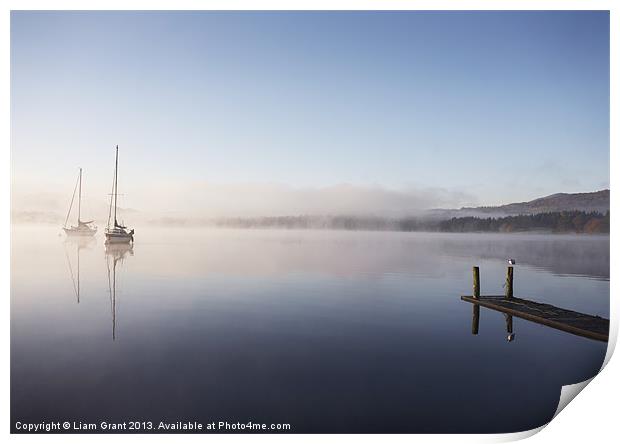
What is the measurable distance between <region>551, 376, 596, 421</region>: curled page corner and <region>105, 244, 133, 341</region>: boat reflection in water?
5881mm

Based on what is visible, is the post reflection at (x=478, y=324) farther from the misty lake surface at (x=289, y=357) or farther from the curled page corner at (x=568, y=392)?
the curled page corner at (x=568, y=392)

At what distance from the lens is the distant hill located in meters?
6.35

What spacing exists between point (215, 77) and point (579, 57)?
4842 mm

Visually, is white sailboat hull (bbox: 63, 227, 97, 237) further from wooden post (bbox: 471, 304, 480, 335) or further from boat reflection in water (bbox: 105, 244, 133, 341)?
wooden post (bbox: 471, 304, 480, 335)

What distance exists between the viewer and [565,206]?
7887 mm

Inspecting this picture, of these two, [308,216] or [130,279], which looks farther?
[130,279]

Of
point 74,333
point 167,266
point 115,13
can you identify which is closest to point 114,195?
point 74,333

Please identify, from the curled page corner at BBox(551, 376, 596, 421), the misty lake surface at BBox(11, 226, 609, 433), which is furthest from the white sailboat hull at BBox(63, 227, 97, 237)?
the curled page corner at BBox(551, 376, 596, 421)

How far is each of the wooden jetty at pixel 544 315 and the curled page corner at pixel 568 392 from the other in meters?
0.86

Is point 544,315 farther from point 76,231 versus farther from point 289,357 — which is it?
point 76,231

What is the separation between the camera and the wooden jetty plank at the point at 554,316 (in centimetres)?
652

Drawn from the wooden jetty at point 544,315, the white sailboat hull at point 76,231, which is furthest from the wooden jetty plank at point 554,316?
the white sailboat hull at point 76,231

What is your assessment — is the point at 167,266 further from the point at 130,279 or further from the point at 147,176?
the point at 147,176

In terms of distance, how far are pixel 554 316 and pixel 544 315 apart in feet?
0.49
